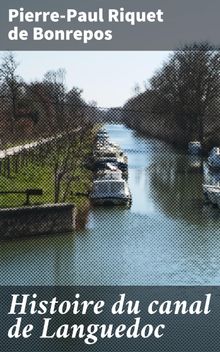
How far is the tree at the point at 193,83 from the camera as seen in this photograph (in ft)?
154

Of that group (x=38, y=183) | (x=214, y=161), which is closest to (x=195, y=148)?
(x=214, y=161)

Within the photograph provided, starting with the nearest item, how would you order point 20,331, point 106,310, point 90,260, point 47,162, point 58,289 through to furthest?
point 20,331
point 106,310
point 58,289
point 90,260
point 47,162

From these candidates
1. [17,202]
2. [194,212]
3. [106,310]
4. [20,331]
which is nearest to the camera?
[20,331]

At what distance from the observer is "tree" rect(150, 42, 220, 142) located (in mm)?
47062

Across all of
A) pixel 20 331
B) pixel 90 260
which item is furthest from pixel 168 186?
pixel 20 331

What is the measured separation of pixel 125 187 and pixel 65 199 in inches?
143

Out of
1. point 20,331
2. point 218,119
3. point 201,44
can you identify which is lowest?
point 20,331

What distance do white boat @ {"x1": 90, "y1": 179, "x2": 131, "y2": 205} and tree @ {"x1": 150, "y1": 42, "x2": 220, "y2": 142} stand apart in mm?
20234

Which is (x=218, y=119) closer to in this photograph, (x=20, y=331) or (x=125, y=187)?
(x=125, y=187)

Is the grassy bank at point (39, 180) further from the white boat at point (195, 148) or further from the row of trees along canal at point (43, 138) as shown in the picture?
the white boat at point (195, 148)

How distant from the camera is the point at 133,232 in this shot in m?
22.0

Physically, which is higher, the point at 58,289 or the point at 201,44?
the point at 201,44

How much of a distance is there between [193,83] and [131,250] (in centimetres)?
3047

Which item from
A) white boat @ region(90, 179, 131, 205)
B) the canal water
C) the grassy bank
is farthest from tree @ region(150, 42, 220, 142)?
white boat @ region(90, 179, 131, 205)
